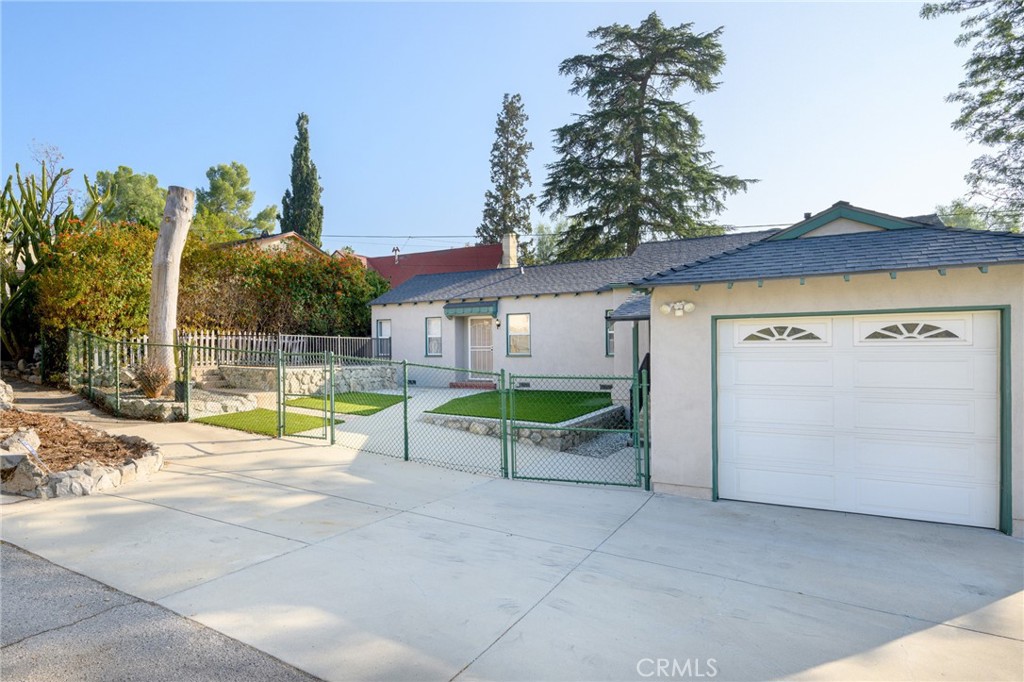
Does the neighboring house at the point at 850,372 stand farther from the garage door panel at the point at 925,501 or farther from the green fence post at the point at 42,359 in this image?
the green fence post at the point at 42,359

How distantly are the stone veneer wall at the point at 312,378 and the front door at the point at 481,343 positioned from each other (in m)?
3.01

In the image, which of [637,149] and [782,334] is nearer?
[782,334]

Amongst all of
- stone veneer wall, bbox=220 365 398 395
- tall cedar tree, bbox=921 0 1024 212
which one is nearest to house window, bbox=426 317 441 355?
stone veneer wall, bbox=220 365 398 395

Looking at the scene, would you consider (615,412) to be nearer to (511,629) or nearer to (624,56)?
(511,629)

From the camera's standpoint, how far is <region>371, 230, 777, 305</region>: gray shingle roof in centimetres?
1742

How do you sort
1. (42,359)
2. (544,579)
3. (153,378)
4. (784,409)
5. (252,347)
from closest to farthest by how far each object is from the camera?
(544,579)
(784,409)
(153,378)
(42,359)
(252,347)

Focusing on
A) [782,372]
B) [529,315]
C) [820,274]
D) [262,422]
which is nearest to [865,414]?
[782,372]

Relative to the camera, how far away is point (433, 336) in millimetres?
20234

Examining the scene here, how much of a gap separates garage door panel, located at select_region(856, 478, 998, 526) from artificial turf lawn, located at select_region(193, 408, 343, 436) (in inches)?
353

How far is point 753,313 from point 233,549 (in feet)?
20.1

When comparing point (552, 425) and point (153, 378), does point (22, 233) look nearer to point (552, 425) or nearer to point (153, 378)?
point (153, 378)

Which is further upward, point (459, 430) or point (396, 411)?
point (396, 411)

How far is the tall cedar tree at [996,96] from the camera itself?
1991cm

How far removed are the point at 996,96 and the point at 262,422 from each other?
1130 inches
